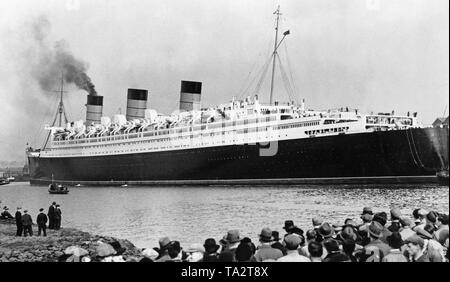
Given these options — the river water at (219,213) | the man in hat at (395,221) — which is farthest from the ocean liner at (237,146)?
the man in hat at (395,221)

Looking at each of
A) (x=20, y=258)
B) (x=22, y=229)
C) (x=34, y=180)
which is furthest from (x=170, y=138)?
(x=20, y=258)

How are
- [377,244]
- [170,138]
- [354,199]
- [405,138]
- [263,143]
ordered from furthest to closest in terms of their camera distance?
[170,138] < [263,143] < [405,138] < [354,199] < [377,244]

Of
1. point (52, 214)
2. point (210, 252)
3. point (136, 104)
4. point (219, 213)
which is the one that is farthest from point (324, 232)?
point (136, 104)

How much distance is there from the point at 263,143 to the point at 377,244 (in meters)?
26.5

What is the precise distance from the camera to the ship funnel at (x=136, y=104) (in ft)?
134

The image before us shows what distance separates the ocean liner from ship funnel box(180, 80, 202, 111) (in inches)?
2.7

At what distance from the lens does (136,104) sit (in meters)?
41.2

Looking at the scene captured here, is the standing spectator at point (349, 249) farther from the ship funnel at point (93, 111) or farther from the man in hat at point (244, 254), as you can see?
the ship funnel at point (93, 111)

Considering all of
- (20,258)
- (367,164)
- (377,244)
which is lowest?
(20,258)

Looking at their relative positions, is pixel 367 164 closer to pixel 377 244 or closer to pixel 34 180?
pixel 377 244

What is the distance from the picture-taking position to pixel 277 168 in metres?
29.3

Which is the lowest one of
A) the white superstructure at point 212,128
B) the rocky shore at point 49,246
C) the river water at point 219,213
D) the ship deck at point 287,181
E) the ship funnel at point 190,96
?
the rocky shore at point 49,246

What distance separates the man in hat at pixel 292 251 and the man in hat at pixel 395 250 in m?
0.89
